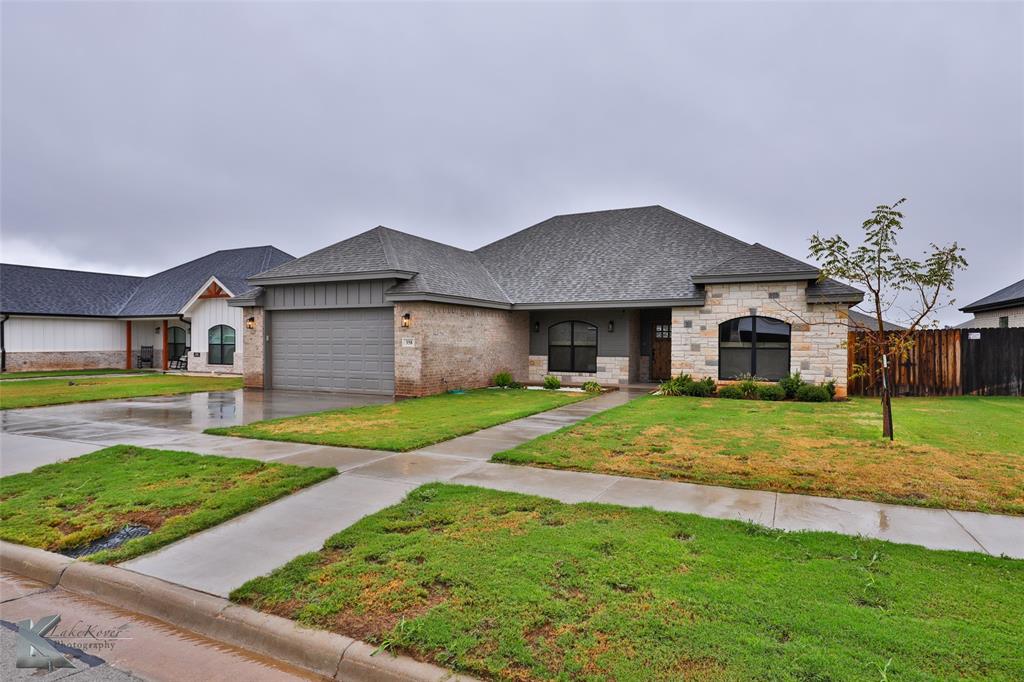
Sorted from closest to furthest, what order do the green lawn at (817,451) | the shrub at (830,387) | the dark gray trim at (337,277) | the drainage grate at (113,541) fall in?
1. the drainage grate at (113,541)
2. the green lawn at (817,451)
3. the shrub at (830,387)
4. the dark gray trim at (337,277)

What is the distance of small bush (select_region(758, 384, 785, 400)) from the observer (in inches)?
594

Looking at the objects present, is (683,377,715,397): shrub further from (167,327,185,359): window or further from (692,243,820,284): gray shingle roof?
(167,327,185,359): window

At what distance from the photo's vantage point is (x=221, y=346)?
2555 cm

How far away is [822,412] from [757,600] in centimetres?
1076

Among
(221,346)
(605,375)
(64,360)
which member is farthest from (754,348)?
(64,360)

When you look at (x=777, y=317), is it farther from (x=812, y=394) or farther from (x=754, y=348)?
(x=812, y=394)

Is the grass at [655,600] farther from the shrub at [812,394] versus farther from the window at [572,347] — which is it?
the window at [572,347]

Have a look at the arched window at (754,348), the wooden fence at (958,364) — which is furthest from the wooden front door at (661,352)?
the wooden fence at (958,364)

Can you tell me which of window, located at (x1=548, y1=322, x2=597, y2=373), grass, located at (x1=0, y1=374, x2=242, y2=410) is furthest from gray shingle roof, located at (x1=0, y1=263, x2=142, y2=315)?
window, located at (x1=548, y1=322, x2=597, y2=373)

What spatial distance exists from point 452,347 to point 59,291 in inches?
1016

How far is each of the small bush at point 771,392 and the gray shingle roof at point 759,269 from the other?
125 inches

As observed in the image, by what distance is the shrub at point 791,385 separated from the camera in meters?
15.0

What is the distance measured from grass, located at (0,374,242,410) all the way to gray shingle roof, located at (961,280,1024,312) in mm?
30412

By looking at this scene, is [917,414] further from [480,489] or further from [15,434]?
[15,434]
